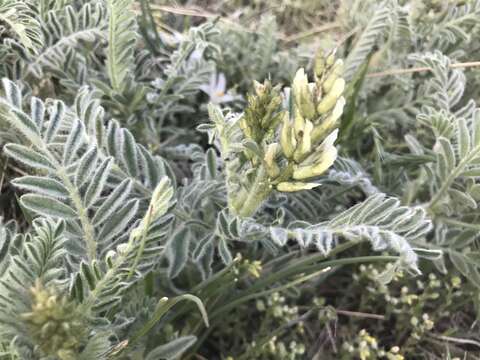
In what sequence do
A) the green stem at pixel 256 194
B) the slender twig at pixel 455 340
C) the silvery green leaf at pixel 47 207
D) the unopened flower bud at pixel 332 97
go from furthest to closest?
the slender twig at pixel 455 340 < the green stem at pixel 256 194 < the silvery green leaf at pixel 47 207 < the unopened flower bud at pixel 332 97

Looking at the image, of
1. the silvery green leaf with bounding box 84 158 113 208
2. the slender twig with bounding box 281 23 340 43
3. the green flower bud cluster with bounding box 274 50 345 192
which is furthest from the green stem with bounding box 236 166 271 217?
the slender twig with bounding box 281 23 340 43

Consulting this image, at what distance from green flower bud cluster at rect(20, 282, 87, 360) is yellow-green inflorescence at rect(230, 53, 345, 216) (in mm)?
490

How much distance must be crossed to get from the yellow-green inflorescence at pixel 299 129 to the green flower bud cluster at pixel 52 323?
0.49 m

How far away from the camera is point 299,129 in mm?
1083

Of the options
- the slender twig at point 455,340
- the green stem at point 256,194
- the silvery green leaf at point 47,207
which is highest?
the silvery green leaf at point 47,207

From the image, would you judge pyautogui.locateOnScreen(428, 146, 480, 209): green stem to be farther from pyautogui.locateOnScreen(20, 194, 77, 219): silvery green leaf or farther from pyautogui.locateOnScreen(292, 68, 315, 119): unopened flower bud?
pyautogui.locateOnScreen(20, 194, 77, 219): silvery green leaf

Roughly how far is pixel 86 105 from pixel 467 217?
1259 mm

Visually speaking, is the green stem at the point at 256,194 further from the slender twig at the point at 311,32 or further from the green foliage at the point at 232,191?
the slender twig at the point at 311,32

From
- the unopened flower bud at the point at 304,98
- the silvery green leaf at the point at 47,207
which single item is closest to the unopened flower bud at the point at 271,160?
the unopened flower bud at the point at 304,98

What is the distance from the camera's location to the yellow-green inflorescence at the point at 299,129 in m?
1.06

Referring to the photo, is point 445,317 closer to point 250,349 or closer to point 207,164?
point 250,349

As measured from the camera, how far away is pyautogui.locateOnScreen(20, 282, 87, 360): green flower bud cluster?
2.86ft

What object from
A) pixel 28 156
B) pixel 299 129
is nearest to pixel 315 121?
pixel 299 129

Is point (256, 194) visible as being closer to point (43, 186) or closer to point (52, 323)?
point (43, 186)
